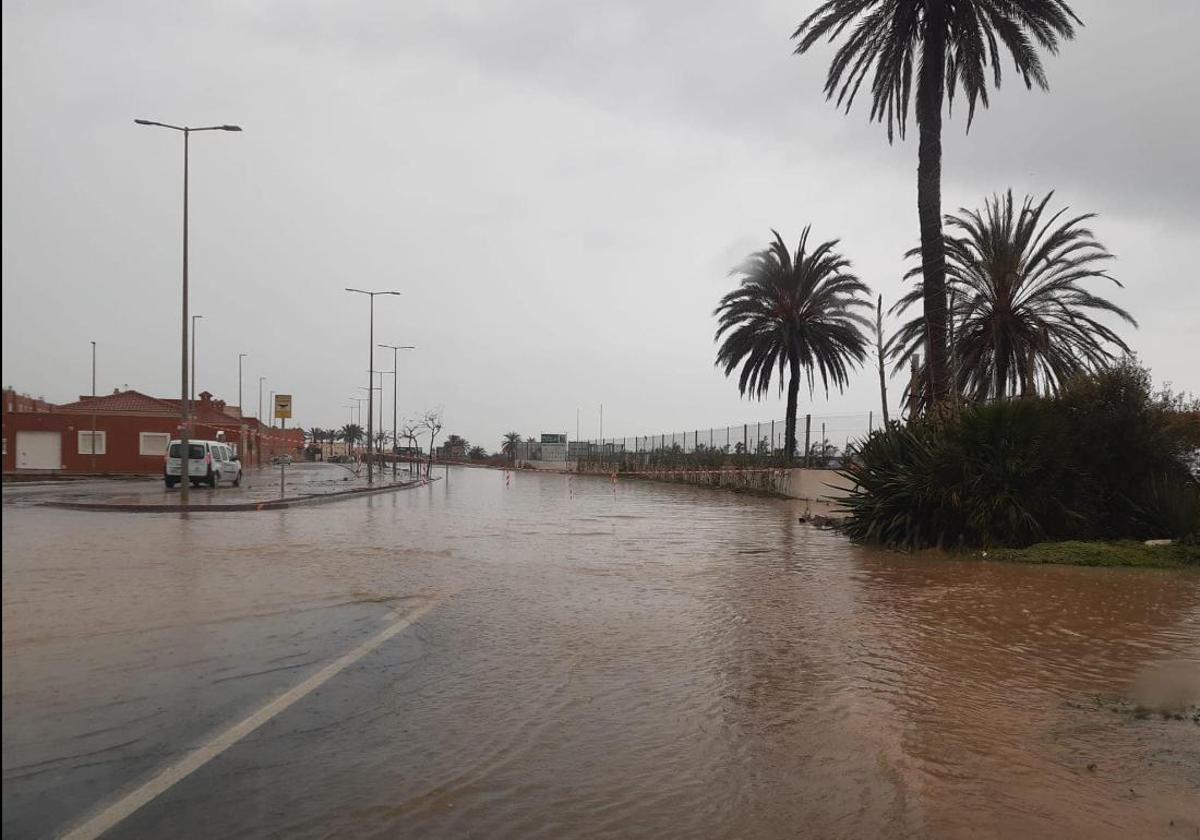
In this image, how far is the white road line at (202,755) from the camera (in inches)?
137

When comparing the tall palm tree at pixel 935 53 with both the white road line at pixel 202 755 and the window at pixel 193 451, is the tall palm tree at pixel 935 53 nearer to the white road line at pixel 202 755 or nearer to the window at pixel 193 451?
the white road line at pixel 202 755

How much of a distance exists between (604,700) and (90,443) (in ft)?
165

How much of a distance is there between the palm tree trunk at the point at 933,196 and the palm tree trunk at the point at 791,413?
15.7 m

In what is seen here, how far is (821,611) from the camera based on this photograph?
8805mm

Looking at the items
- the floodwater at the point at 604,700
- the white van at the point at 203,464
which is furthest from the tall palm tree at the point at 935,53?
the white van at the point at 203,464

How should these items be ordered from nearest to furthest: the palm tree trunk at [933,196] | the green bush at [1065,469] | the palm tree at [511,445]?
the green bush at [1065,469], the palm tree trunk at [933,196], the palm tree at [511,445]

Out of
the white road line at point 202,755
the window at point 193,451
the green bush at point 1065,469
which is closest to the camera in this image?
the white road line at point 202,755

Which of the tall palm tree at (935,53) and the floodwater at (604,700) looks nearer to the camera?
the floodwater at (604,700)

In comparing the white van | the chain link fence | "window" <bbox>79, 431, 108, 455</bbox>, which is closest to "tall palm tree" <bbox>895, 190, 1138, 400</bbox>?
the chain link fence

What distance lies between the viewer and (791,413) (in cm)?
3519

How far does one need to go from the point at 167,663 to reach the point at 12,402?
4405 millimetres

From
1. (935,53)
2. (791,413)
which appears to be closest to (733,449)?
(791,413)

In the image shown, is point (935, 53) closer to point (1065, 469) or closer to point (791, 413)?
point (1065, 469)

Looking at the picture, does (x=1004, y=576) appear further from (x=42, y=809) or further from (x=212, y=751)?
(x=42, y=809)
